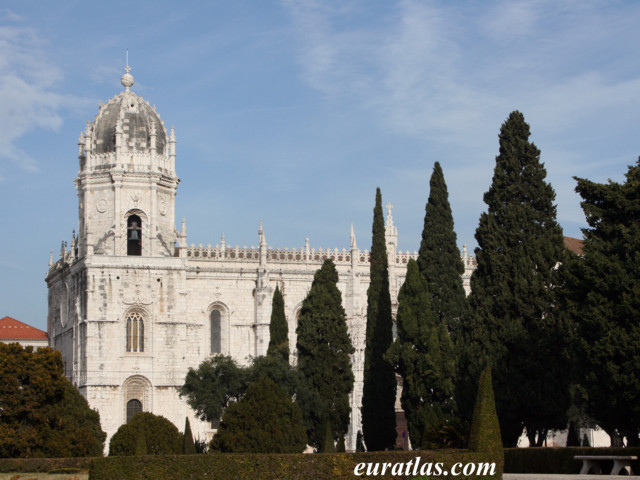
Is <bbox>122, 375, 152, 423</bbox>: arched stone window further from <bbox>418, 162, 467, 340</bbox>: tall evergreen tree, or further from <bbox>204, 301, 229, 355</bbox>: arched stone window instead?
<bbox>418, 162, 467, 340</bbox>: tall evergreen tree

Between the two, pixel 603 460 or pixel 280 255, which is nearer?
pixel 603 460

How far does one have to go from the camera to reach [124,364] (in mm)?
57281

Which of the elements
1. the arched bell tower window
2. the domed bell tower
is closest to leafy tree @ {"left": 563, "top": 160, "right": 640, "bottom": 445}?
the domed bell tower

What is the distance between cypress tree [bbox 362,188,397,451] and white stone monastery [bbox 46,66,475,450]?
11214 millimetres

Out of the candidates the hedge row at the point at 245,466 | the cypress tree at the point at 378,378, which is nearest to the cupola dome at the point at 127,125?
the cypress tree at the point at 378,378

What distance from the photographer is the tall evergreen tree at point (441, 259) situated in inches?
1895

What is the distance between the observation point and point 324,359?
5000 cm

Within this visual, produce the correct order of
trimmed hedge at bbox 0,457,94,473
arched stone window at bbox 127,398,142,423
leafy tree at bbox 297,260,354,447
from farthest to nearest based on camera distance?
arched stone window at bbox 127,398,142,423, leafy tree at bbox 297,260,354,447, trimmed hedge at bbox 0,457,94,473

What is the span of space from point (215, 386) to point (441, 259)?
12168 mm

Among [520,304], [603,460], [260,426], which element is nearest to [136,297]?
[260,426]

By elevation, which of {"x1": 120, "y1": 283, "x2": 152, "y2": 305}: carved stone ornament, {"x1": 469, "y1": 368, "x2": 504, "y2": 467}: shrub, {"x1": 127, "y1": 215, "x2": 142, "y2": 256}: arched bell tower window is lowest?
{"x1": 469, "y1": 368, "x2": 504, "y2": 467}: shrub

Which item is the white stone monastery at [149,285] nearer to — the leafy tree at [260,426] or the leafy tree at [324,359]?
the leafy tree at [324,359]

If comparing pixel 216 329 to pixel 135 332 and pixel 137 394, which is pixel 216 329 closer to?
pixel 135 332

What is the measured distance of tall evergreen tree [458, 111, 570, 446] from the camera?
34906mm
